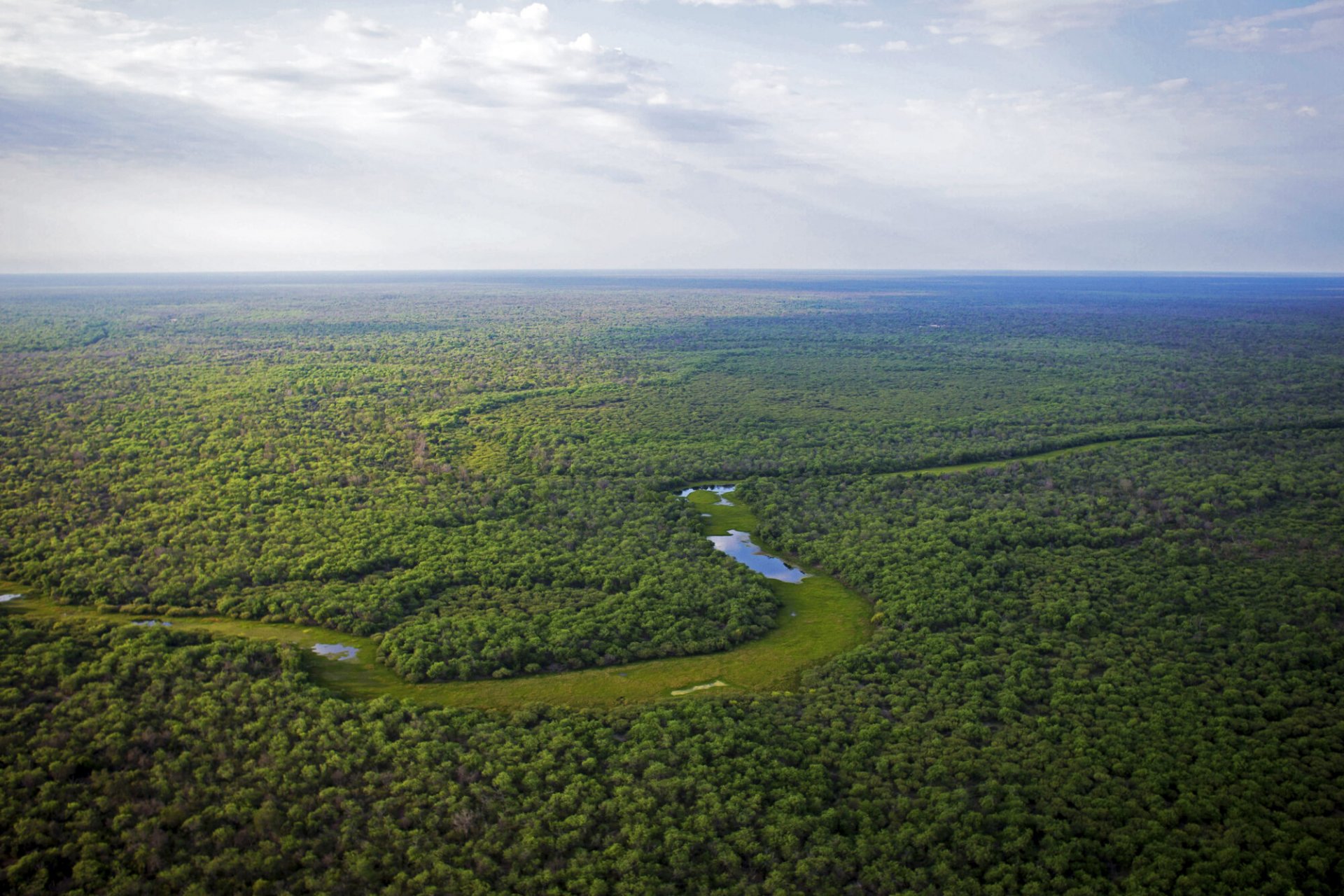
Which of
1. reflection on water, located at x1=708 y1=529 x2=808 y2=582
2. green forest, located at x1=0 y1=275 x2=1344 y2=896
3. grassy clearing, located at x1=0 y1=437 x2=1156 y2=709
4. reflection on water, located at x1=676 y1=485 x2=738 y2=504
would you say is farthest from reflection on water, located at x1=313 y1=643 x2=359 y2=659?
reflection on water, located at x1=676 y1=485 x2=738 y2=504

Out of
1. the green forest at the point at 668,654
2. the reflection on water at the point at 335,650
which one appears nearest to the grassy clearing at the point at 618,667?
the reflection on water at the point at 335,650

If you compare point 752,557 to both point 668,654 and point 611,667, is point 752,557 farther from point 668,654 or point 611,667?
point 611,667

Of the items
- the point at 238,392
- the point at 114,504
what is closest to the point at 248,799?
the point at 114,504

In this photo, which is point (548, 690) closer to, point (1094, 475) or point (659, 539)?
point (659, 539)

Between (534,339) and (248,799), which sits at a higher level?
(534,339)

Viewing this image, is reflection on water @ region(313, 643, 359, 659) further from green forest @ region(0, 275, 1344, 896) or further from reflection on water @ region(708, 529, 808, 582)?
reflection on water @ region(708, 529, 808, 582)

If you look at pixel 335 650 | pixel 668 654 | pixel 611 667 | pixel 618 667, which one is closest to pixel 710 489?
pixel 668 654

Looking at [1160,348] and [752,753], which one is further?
[1160,348]

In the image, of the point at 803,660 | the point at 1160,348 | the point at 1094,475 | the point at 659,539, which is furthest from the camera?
the point at 1160,348
